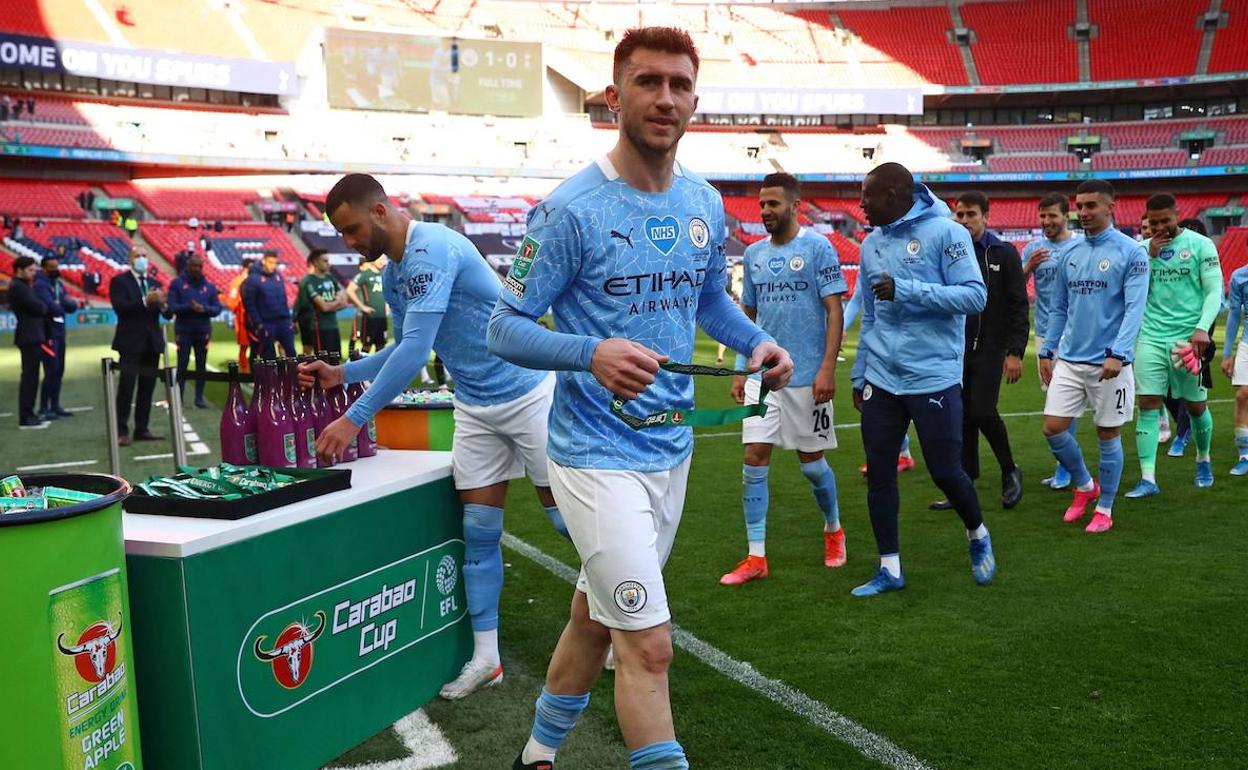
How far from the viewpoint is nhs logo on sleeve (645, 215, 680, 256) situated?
260 centimetres

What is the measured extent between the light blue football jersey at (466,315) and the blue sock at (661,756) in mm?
1760

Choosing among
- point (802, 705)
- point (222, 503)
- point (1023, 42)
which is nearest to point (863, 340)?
point (802, 705)

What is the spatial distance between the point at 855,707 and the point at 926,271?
220 centimetres

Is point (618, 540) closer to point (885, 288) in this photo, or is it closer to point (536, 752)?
point (536, 752)

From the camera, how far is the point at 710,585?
17.4ft

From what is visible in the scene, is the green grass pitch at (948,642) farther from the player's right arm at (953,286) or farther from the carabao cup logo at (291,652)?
the player's right arm at (953,286)

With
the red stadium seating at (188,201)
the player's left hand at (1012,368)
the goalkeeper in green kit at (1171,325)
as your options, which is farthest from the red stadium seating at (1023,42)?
the player's left hand at (1012,368)

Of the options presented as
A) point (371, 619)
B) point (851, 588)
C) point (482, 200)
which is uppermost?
point (482, 200)

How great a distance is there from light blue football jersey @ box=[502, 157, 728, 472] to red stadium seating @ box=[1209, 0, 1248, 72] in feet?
166

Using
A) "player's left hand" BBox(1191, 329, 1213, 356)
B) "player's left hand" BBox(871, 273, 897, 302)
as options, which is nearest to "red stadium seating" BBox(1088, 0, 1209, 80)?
"player's left hand" BBox(1191, 329, 1213, 356)

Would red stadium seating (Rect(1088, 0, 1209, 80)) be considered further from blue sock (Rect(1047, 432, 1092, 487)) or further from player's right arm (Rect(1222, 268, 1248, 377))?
blue sock (Rect(1047, 432, 1092, 487))

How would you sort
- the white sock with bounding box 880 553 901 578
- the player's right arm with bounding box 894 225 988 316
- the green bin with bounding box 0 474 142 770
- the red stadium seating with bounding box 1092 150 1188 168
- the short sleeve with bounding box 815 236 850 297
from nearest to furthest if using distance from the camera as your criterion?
the green bin with bounding box 0 474 142 770 < the player's right arm with bounding box 894 225 988 316 < the white sock with bounding box 880 553 901 578 < the short sleeve with bounding box 815 236 850 297 < the red stadium seating with bounding box 1092 150 1188 168

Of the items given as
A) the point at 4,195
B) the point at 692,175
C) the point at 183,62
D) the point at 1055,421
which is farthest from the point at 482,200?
the point at 692,175

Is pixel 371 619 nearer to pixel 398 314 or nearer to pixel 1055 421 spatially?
pixel 398 314
